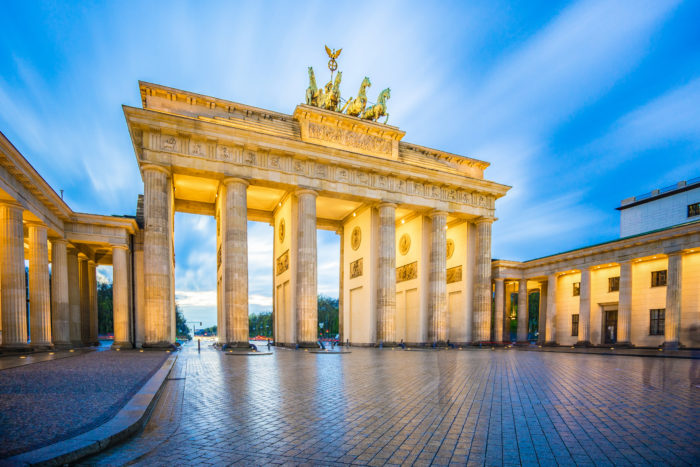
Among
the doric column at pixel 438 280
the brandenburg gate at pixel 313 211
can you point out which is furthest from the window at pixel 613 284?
the doric column at pixel 438 280

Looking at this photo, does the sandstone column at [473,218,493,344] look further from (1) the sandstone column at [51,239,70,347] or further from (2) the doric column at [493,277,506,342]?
(1) the sandstone column at [51,239,70,347]

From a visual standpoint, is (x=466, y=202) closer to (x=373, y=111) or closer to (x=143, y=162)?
(x=373, y=111)

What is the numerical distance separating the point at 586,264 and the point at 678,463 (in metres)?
31.0

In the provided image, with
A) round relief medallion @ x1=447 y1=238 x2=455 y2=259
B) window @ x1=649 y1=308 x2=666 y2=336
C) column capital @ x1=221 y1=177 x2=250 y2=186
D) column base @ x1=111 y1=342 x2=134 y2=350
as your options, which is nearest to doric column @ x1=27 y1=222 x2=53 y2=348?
column base @ x1=111 y1=342 x2=134 y2=350

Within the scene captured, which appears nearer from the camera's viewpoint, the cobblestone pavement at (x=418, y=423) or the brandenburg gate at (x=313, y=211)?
the cobblestone pavement at (x=418, y=423)

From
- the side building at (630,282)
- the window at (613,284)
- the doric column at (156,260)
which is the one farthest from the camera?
the window at (613,284)

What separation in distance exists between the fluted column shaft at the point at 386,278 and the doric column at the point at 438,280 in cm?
364

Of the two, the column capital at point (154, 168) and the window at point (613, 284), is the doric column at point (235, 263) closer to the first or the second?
the column capital at point (154, 168)

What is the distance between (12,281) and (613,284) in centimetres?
4036

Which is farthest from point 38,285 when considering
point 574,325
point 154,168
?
point 574,325

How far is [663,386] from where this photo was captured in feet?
27.8

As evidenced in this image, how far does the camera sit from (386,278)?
26.4 m

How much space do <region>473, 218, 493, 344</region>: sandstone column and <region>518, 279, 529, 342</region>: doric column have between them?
7737 mm

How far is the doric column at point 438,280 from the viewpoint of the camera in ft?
90.4
